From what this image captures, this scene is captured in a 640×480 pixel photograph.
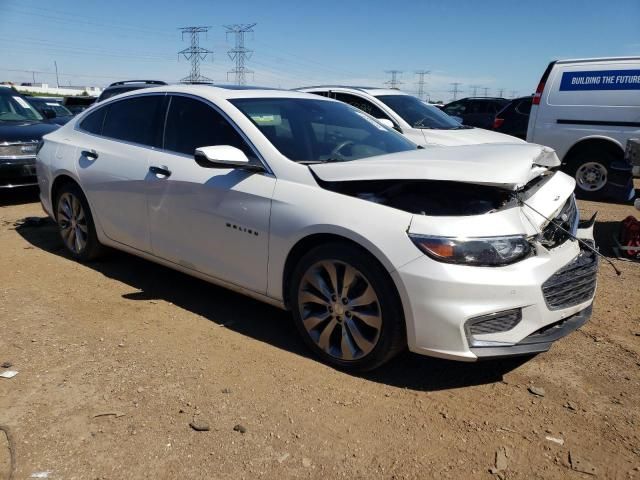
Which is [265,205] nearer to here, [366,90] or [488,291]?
[488,291]

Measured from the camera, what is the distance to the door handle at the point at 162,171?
13.4 feet

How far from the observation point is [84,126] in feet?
17.1

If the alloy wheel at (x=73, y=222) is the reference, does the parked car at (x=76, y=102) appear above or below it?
above

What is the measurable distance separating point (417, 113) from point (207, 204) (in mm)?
5794

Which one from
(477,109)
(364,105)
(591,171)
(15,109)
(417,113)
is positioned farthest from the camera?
(477,109)

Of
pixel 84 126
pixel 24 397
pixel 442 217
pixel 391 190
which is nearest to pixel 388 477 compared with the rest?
pixel 442 217

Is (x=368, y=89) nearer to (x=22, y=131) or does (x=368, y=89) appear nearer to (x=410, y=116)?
(x=410, y=116)

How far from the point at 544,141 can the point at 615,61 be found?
5.07ft

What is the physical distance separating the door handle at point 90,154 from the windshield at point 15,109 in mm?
4928

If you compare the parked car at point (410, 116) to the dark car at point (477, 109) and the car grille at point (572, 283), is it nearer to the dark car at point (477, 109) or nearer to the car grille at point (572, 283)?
the car grille at point (572, 283)

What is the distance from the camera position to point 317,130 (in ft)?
13.3

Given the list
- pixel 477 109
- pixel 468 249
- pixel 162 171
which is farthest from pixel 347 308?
pixel 477 109

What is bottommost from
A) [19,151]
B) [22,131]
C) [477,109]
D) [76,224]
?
[76,224]

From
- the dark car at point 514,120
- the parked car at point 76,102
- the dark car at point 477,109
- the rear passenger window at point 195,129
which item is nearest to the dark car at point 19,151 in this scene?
the rear passenger window at point 195,129
